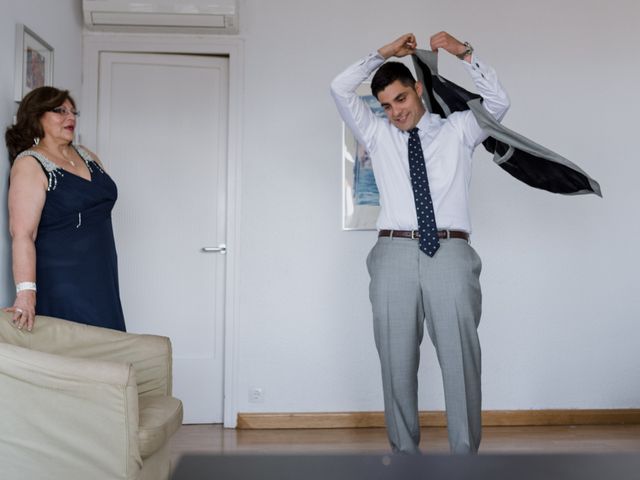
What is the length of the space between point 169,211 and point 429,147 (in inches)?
75.0

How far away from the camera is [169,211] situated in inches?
169

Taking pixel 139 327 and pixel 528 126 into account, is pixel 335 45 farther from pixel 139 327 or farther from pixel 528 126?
pixel 139 327

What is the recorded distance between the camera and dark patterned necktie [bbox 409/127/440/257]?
107 inches

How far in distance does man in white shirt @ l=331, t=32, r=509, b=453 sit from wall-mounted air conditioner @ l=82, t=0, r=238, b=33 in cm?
139

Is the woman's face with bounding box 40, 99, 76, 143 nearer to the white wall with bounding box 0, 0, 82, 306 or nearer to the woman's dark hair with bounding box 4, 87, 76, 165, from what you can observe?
the woman's dark hair with bounding box 4, 87, 76, 165

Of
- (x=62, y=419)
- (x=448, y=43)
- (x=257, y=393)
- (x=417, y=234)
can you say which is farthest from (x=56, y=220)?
(x=257, y=393)

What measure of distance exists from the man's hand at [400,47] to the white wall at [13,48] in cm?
142

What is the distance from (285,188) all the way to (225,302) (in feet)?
2.33

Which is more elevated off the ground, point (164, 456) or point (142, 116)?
point (142, 116)

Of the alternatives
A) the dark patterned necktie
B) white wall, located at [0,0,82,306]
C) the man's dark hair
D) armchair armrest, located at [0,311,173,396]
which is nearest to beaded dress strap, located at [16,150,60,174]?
white wall, located at [0,0,82,306]

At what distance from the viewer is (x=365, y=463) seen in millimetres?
1140

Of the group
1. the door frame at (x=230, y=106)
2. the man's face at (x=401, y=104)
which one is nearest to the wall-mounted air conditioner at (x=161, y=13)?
the door frame at (x=230, y=106)

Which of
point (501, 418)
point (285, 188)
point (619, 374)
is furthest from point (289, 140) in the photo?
point (619, 374)

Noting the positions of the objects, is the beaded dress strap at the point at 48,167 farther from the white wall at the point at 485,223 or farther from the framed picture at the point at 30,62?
the white wall at the point at 485,223
